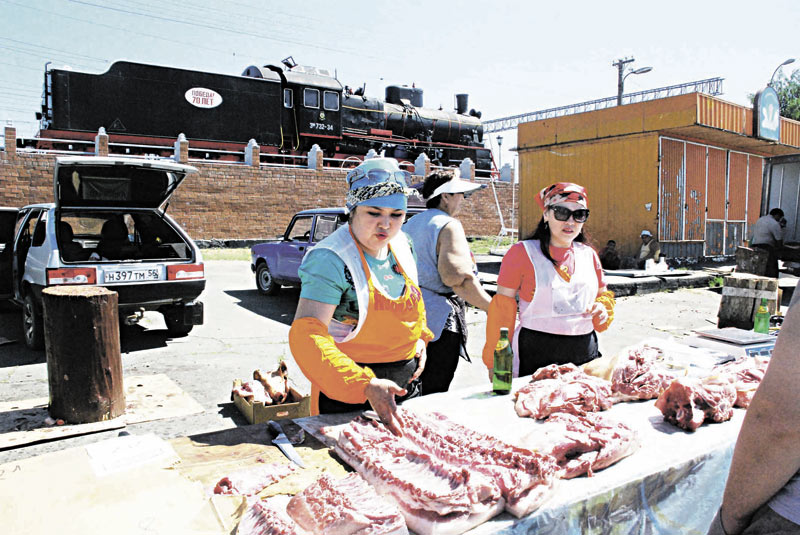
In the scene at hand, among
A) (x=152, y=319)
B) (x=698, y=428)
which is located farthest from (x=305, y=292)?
(x=152, y=319)

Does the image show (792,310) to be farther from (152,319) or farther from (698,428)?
(152,319)

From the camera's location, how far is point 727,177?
16391mm

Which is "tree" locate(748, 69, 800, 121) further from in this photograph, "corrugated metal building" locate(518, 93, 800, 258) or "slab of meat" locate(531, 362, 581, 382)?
"slab of meat" locate(531, 362, 581, 382)

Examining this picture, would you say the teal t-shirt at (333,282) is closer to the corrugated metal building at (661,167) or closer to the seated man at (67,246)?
the seated man at (67,246)

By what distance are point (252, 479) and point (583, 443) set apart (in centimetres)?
111

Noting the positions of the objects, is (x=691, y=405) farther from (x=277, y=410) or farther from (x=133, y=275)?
(x=133, y=275)

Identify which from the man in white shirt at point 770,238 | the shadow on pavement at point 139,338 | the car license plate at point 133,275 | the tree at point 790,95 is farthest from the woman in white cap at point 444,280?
the tree at point 790,95

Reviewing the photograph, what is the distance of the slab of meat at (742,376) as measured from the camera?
8.33 ft

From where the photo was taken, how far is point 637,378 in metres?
2.67

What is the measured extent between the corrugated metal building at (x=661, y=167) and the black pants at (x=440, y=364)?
1197cm

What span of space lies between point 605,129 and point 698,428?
14.2 m

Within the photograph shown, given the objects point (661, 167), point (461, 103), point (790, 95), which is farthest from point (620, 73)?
point (790, 95)

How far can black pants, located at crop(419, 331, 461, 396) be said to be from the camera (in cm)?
345

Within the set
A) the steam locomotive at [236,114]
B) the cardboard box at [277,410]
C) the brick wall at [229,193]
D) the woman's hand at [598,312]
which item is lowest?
the cardboard box at [277,410]
